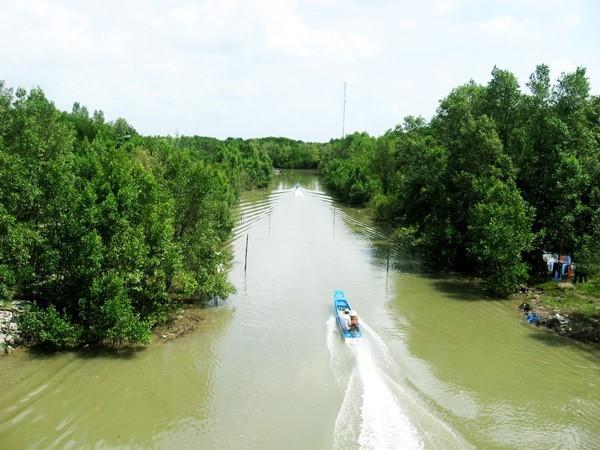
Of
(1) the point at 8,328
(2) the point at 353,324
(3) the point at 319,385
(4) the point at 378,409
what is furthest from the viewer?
(2) the point at 353,324

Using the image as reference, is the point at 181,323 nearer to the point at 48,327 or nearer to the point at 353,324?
the point at 48,327

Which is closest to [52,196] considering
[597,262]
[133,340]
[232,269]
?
[133,340]

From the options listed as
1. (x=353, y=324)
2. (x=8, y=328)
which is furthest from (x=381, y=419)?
(x=8, y=328)

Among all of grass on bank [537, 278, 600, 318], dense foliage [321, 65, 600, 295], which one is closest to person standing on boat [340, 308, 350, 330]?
dense foliage [321, 65, 600, 295]

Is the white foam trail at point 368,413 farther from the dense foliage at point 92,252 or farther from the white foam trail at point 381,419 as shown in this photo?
the dense foliage at point 92,252

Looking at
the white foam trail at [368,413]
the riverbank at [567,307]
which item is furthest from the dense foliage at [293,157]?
the white foam trail at [368,413]

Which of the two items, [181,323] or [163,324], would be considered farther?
[181,323]
